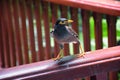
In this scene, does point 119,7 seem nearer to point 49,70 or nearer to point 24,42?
point 49,70

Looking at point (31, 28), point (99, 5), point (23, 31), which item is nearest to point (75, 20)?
point (99, 5)

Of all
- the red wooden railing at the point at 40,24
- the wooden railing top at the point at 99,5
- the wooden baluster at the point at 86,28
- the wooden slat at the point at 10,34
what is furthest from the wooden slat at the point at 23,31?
the wooden baluster at the point at 86,28

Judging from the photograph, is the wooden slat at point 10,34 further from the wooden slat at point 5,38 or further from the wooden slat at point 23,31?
the wooden slat at point 23,31

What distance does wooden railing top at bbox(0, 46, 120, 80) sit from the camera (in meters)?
1.12

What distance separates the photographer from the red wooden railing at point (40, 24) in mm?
2018

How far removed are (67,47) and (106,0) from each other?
448 millimetres

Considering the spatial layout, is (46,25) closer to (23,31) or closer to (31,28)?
(31,28)

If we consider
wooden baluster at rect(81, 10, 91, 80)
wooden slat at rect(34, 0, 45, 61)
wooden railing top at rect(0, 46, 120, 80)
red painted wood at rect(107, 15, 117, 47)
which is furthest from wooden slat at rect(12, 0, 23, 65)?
wooden railing top at rect(0, 46, 120, 80)

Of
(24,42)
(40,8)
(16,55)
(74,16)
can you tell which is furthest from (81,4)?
(16,55)

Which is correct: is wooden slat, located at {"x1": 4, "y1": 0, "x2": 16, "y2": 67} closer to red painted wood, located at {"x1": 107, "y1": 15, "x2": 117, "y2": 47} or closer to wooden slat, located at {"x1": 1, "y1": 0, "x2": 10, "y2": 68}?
wooden slat, located at {"x1": 1, "y1": 0, "x2": 10, "y2": 68}

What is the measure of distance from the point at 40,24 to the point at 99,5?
2.20ft

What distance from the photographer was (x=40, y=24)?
253 cm

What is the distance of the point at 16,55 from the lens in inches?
115

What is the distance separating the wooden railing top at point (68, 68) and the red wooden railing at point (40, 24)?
710mm
